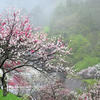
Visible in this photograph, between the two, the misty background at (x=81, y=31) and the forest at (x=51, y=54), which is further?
the misty background at (x=81, y=31)

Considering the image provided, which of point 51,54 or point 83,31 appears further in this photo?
point 83,31

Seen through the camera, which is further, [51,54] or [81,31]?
[81,31]

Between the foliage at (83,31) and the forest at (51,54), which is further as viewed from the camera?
the foliage at (83,31)

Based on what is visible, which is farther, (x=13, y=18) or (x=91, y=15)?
(x=91, y=15)

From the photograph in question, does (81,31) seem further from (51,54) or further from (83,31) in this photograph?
(51,54)

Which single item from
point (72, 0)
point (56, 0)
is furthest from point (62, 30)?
point (56, 0)

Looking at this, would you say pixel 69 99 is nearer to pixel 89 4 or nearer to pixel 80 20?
pixel 80 20

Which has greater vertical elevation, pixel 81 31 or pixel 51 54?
pixel 81 31

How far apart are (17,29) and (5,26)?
27.1 inches

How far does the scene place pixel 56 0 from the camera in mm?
67688

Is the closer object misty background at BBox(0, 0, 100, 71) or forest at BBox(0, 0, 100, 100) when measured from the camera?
forest at BBox(0, 0, 100, 100)

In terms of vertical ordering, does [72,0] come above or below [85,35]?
above

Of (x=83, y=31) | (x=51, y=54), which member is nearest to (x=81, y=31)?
(x=83, y=31)

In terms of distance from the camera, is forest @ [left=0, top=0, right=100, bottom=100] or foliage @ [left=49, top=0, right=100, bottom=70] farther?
foliage @ [left=49, top=0, right=100, bottom=70]
